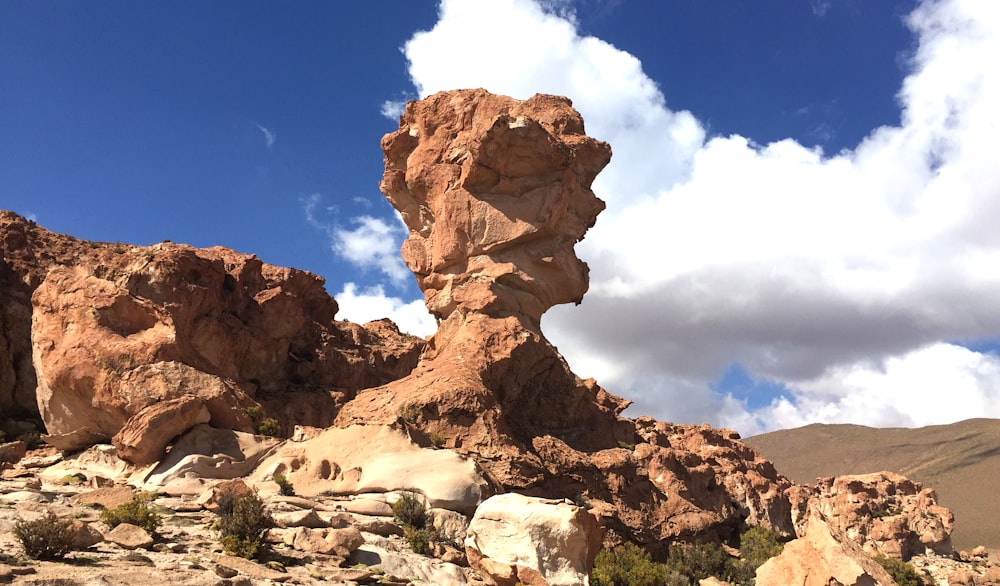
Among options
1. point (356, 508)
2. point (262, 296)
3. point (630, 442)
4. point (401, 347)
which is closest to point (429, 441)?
point (356, 508)

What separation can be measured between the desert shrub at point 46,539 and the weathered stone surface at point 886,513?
185 ft

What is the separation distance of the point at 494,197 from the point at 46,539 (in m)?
20.2

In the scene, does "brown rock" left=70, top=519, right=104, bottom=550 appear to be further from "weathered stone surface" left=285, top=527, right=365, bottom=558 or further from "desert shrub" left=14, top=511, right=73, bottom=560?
"weathered stone surface" left=285, top=527, right=365, bottom=558

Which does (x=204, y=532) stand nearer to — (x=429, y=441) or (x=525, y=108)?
(x=429, y=441)

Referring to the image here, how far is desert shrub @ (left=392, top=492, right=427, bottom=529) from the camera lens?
16.7 metres

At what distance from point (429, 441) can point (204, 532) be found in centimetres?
760

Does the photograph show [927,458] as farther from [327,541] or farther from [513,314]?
[327,541]

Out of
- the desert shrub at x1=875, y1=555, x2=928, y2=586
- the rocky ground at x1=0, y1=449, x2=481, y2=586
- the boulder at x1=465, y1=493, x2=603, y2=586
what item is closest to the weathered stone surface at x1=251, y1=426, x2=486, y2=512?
the rocky ground at x1=0, y1=449, x2=481, y2=586

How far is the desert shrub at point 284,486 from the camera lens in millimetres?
17969

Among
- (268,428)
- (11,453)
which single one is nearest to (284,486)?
(268,428)

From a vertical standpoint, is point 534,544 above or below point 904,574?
above

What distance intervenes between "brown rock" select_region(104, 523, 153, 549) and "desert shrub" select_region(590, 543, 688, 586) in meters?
9.55

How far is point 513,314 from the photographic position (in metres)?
27.7

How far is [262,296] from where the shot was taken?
39.1 m
